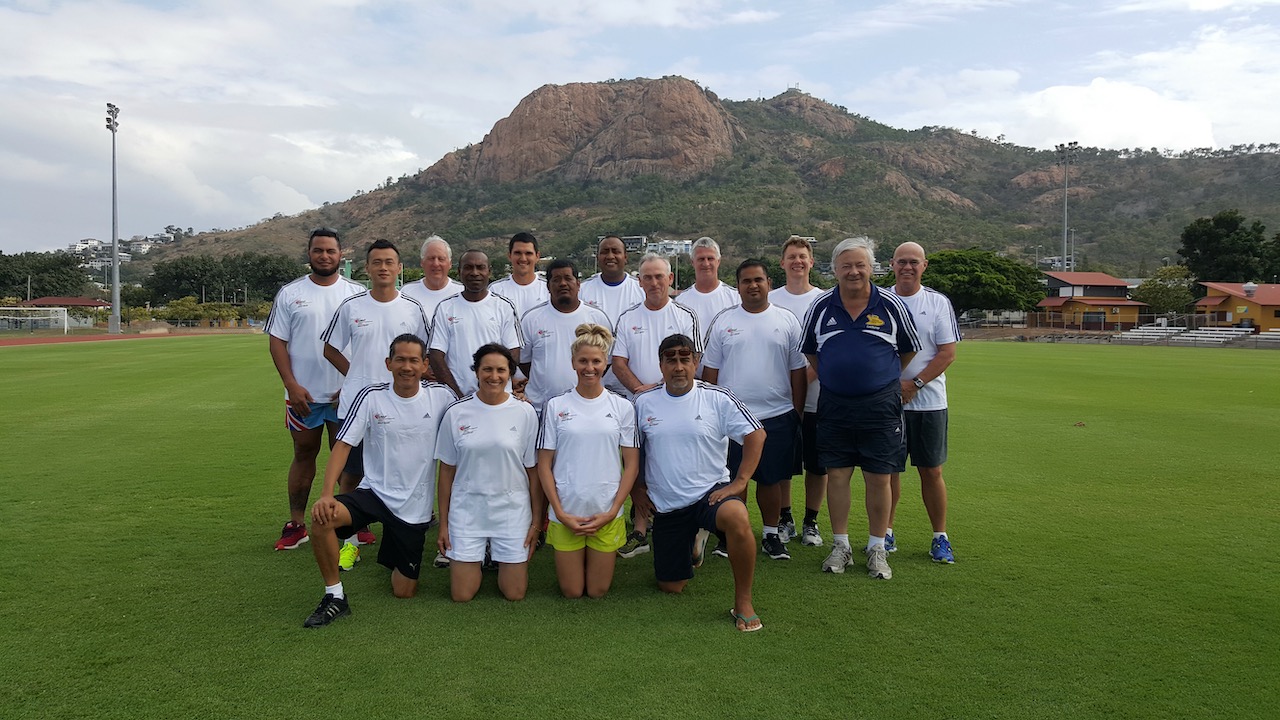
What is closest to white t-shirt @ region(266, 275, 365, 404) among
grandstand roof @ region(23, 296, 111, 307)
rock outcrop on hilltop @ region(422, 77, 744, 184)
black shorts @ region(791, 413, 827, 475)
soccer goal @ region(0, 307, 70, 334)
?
black shorts @ region(791, 413, 827, 475)

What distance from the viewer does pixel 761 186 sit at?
11612cm

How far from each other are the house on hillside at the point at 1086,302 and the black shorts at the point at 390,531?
56.8 metres

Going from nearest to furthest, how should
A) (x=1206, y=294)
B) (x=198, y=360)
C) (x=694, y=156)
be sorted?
(x=198, y=360) < (x=1206, y=294) < (x=694, y=156)

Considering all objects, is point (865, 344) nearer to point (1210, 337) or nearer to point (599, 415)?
point (599, 415)

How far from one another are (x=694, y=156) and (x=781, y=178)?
22.7 m

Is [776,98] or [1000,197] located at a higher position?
[776,98]

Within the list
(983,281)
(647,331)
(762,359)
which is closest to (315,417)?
(647,331)

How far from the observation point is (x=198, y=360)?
23.9 metres

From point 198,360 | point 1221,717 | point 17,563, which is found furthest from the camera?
point 198,360

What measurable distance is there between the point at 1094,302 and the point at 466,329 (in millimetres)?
63993

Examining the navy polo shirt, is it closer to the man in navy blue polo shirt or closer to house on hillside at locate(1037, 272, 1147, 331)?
the man in navy blue polo shirt

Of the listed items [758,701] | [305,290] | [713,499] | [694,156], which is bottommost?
[758,701]

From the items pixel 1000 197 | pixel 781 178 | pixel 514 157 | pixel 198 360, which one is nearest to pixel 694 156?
pixel 781 178

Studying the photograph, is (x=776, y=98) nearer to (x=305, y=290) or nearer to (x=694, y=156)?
(x=694, y=156)
